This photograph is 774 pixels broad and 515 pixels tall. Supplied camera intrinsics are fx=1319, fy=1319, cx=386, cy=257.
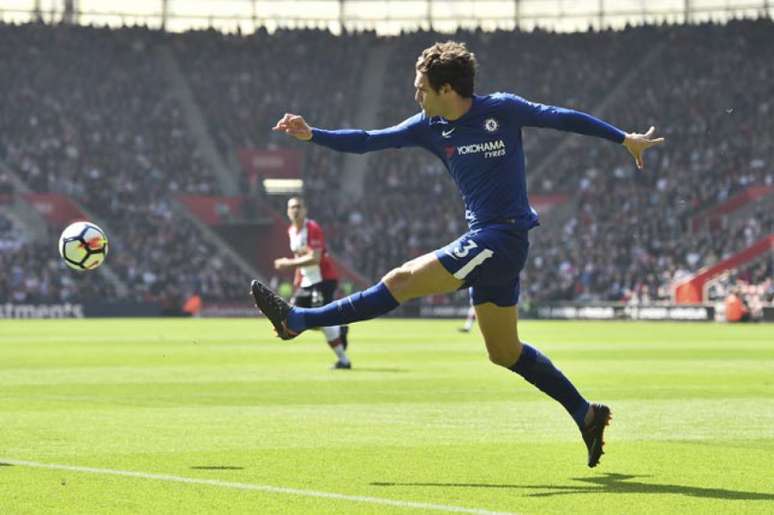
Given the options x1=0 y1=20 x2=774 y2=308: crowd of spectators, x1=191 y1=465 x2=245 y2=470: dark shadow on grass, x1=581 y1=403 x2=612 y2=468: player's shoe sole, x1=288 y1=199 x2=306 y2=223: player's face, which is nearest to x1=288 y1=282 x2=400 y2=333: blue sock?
x1=191 y1=465 x2=245 y2=470: dark shadow on grass

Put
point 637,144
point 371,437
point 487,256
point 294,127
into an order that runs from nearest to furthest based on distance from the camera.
Result: point 487,256
point 637,144
point 294,127
point 371,437

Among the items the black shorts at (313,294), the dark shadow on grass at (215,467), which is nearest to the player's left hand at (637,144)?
the dark shadow on grass at (215,467)

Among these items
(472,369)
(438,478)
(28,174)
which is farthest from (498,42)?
(438,478)

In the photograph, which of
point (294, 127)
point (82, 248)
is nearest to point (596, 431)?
point (294, 127)

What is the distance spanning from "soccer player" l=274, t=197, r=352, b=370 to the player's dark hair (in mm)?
9614

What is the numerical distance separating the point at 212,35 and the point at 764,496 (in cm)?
5911

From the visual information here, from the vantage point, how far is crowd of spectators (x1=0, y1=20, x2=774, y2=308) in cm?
5150

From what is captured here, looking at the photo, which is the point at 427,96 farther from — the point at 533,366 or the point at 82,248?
the point at 82,248

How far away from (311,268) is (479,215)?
11.1m

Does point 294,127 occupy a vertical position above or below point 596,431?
Answer: above

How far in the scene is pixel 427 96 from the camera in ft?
27.2

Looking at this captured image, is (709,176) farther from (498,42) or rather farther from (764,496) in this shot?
(764,496)

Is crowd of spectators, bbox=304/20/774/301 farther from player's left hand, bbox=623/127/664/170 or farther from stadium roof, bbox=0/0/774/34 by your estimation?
player's left hand, bbox=623/127/664/170

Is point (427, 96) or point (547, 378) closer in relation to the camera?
point (427, 96)
